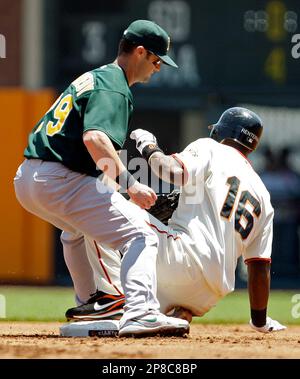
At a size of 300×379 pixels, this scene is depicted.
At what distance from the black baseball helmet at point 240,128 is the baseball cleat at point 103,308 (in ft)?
3.02

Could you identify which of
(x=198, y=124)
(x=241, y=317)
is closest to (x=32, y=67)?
(x=198, y=124)

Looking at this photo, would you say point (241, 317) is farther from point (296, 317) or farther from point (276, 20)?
point (276, 20)

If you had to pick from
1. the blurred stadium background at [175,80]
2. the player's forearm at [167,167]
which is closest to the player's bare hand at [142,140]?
the player's forearm at [167,167]

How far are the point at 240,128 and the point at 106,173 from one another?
35.6 inches

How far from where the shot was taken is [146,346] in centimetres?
425

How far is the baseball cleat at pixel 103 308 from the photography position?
4.88 meters

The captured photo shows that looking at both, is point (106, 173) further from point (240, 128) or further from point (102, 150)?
point (240, 128)

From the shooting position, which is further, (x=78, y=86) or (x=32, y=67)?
(x=32, y=67)

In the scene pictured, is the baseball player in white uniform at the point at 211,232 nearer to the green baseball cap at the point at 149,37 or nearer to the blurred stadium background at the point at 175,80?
the green baseball cap at the point at 149,37

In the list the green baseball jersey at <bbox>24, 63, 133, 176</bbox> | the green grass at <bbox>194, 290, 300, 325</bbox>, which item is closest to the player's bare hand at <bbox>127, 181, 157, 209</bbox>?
the green baseball jersey at <bbox>24, 63, 133, 176</bbox>

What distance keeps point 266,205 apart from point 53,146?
1.05m

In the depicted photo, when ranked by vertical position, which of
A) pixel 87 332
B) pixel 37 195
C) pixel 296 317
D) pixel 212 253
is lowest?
pixel 296 317

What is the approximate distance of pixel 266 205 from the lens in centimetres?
495

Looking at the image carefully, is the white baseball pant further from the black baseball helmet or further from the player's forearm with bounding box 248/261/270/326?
the black baseball helmet
